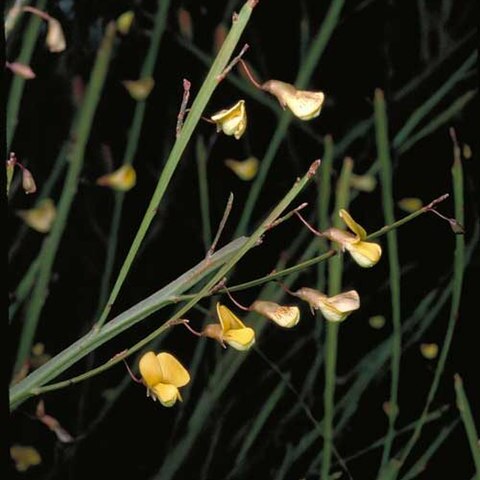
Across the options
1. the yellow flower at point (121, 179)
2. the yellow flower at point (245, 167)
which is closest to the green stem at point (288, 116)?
the yellow flower at point (245, 167)

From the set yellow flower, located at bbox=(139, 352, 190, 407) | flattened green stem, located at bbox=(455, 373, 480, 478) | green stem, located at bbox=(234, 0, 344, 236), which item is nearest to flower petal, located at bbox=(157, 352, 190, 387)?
yellow flower, located at bbox=(139, 352, 190, 407)

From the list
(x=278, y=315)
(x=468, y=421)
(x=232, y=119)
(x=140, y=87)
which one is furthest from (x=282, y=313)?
(x=468, y=421)

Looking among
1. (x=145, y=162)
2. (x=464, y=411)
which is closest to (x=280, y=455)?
(x=464, y=411)

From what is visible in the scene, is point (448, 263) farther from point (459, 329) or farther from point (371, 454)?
point (371, 454)

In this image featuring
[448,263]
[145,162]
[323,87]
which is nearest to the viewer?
[145,162]

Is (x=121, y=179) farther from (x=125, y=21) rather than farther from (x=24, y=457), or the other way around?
(x=24, y=457)

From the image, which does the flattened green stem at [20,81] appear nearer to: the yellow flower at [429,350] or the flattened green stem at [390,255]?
the flattened green stem at [390,255]

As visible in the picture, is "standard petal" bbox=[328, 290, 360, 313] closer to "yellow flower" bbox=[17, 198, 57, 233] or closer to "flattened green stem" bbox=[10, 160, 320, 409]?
"flattened green stem" bbox=[10, 160, 320, 409]

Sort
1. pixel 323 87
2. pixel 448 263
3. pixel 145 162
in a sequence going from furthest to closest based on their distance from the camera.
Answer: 1. pixel 448 263
2. pixel 323 87
3. pixel 145 162
